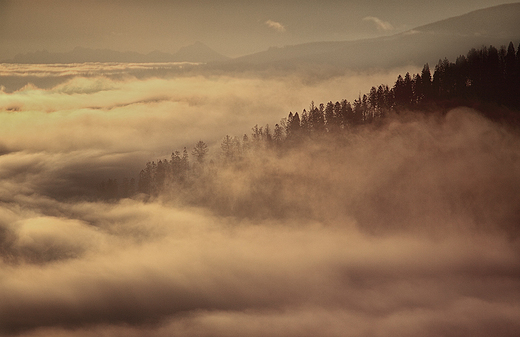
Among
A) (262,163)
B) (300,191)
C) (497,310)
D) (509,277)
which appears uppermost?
(262,163)

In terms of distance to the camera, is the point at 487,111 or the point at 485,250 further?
the point at 485,250

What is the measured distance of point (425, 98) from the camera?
164 m

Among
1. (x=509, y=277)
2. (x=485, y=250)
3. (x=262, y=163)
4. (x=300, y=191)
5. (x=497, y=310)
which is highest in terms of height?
(x=262, y=163)

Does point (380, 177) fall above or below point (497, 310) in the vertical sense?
above

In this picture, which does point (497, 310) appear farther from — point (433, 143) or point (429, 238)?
point (433, 143)

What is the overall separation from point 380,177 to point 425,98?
111 feet

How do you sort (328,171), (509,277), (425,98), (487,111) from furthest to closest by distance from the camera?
(328,171)
(509,277)
(425,98)
(487,111)

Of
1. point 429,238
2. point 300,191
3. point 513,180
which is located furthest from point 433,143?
point 300,191

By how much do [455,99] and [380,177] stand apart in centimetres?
3915

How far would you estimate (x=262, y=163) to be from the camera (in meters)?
196

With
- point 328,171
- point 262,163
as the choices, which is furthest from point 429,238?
point 262,163

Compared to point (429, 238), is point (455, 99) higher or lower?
higher

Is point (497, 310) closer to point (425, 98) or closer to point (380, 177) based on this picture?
point (380, 177)

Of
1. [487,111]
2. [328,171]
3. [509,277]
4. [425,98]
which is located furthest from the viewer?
[328,171]
